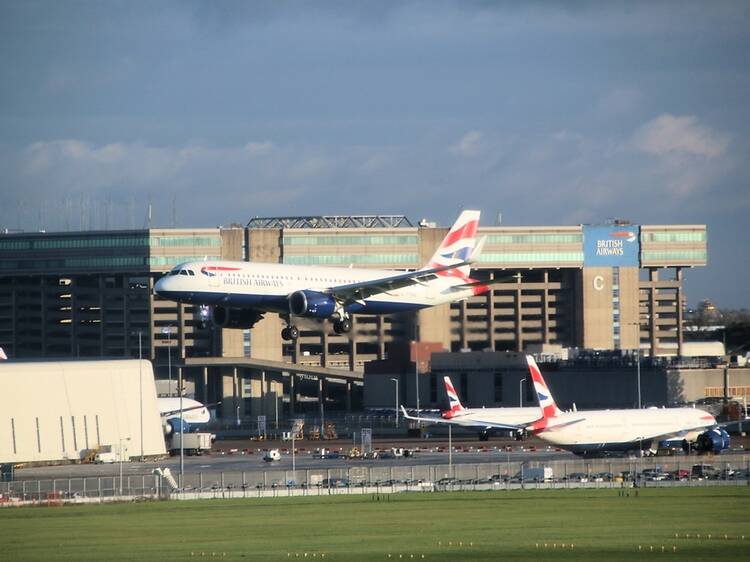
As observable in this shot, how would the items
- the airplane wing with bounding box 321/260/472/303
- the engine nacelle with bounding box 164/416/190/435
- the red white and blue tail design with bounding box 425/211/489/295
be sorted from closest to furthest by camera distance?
1. the airplane wing with bounding box 321/260/472/303
2. the red white and blue tail design with bounding box 425/211/489/295
3. the engine nacelle with bounding box 164/416/190/435

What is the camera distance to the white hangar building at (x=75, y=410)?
123500 millimetres

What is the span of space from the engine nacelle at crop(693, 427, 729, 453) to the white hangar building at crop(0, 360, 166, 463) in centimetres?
4655

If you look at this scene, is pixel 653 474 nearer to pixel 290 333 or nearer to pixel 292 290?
pixel 290 333

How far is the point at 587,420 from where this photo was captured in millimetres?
111688

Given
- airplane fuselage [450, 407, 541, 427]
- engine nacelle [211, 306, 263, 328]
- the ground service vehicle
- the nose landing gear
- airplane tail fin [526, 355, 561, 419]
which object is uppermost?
engine nacelle [211, 306, 263, 328]

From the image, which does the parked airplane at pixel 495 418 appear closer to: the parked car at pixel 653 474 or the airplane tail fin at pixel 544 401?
the airplane tail fin at pixel 544 401

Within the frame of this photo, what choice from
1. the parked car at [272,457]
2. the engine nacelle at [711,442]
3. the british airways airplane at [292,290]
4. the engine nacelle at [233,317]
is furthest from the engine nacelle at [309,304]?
the engine nacelle at [711,442]

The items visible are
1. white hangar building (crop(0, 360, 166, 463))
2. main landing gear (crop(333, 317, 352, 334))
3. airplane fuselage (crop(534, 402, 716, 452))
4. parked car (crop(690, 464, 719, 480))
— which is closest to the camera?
parked car (crop(690, 464, 719, 480))

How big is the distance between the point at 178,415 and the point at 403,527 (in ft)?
274

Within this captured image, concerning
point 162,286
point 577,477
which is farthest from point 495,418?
point 162,286

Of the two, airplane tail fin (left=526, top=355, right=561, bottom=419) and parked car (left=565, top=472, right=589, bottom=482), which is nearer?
parked car (left=565, top=472, right=589, bottom=482)

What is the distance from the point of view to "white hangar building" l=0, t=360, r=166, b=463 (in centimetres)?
12350

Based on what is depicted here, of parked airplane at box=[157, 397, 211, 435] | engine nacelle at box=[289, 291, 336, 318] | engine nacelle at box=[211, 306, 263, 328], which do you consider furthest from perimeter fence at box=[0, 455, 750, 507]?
parked airplane at box=[157, 397, 211, 435]

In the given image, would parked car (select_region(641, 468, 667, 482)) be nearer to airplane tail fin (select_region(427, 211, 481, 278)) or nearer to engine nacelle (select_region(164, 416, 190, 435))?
airplane tail fin (select_region(427, 211, 481, 278))
